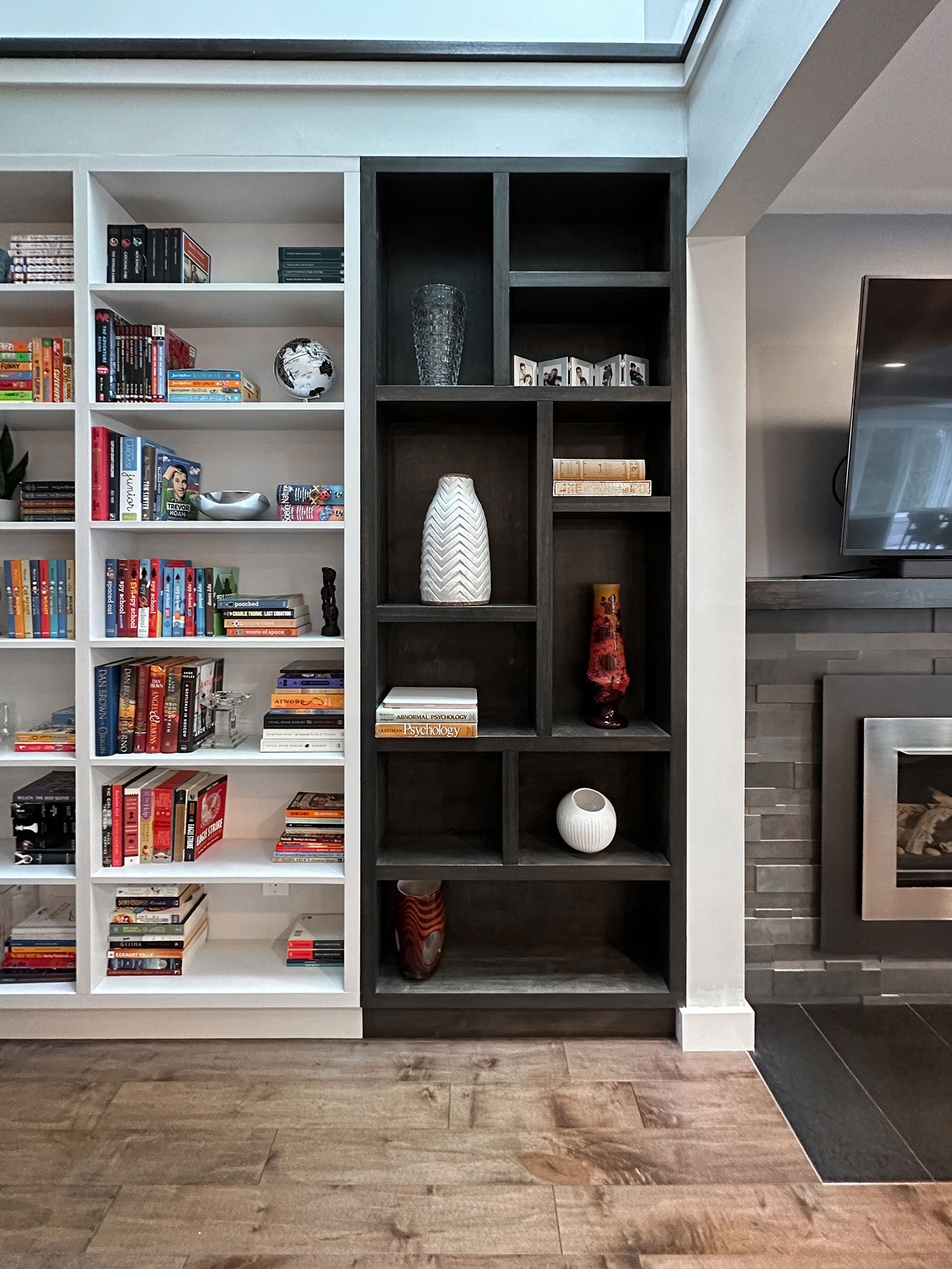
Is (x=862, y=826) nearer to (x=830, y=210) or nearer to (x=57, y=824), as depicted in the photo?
(x=830, y=210)

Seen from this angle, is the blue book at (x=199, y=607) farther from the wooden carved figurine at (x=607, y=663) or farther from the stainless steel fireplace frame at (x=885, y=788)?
the stainless steel fireplace frame at (x=885, y=788)

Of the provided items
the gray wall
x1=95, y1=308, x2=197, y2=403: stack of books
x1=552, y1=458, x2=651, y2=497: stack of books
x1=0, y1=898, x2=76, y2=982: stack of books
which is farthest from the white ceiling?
x1=0, y1=898, x2=76, y2=982: stack of books

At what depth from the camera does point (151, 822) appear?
6.50ft

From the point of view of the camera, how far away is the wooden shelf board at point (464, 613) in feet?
6.19

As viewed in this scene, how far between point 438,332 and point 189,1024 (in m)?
1.90

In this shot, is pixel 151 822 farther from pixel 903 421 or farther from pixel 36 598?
pixel 903 421

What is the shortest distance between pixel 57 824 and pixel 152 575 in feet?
2.31

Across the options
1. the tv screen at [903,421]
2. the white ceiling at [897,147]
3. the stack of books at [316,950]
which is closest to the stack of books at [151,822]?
the stack of books at [316,950]

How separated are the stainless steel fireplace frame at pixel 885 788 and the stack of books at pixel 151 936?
1901 mm

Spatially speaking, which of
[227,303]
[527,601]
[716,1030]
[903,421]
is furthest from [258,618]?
[903,421]

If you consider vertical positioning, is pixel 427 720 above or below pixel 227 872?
above

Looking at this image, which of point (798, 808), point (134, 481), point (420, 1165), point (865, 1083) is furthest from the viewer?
point (798, 808)

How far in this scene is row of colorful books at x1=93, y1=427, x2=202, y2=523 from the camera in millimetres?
1895

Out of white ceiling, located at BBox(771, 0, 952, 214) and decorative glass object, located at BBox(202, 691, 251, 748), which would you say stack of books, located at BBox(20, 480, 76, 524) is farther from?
white ceiling, located at BBox(771, 0, 952, 214)
